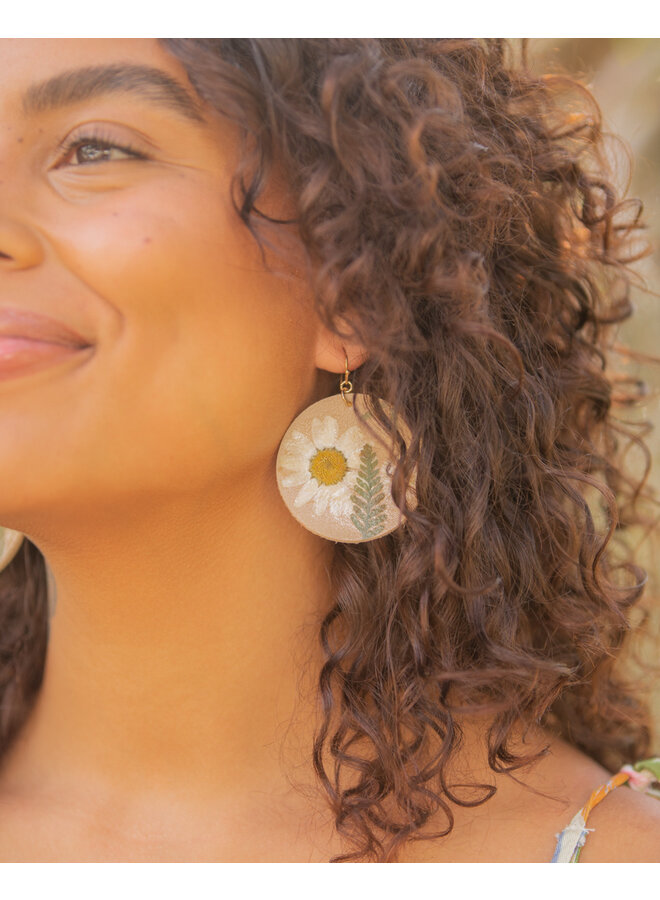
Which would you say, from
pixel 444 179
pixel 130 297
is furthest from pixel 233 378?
pixel 444 179

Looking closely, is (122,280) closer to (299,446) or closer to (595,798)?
(299,446)

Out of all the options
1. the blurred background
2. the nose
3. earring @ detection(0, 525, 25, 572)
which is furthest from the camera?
the blurred background

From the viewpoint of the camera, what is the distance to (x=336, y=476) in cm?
187

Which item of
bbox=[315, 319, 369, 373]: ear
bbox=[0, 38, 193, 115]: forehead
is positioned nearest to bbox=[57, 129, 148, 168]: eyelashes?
bbox=[0, 38, 193, 115]: forehead

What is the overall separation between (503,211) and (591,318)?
Result: 53 centimetres

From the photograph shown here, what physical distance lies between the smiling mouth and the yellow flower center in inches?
19.3

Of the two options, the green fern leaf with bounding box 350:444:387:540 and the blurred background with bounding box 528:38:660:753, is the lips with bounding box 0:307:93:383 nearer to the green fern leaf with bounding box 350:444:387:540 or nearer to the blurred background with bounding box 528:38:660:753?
the green fern leaf with bounding box 350:444:387:540

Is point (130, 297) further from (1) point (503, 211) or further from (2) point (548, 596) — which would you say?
(2) point (548, 596)

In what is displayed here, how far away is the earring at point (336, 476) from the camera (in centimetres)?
186

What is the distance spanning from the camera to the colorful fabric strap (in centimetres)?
183

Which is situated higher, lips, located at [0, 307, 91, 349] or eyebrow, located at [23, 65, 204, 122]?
eyebrow, located at [23, 65, 204, 122]

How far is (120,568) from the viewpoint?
1.92 m

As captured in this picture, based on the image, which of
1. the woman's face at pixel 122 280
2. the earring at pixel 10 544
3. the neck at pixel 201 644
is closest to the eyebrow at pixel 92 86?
the woman's face at pixel 122 280

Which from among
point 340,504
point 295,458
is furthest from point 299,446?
point 340,504
